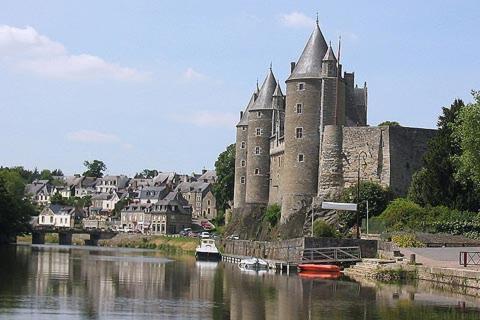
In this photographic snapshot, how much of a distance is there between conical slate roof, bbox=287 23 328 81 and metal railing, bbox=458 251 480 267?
77.1 ft

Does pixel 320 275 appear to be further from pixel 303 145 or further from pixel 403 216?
pixel 303 145

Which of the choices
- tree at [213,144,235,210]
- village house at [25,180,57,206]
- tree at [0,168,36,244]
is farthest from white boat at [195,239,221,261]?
village house at [25,180,57,206]

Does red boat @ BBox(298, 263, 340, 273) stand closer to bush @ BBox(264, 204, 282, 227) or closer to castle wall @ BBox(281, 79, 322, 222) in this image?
castle wall @ BBox(281, 79, 322, 222)

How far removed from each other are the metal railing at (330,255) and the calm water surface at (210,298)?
16.6 ft

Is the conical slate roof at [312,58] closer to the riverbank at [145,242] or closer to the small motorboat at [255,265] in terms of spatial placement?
the small motorboat at [255,265]

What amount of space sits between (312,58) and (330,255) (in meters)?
18.9

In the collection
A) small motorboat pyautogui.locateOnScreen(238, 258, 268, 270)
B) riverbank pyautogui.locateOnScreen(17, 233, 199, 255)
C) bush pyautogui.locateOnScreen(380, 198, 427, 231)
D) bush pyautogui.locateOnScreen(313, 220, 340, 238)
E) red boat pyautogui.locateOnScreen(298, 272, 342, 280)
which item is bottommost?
red boat pyautogui.locateOnScreen(298, 272, 342, 280)

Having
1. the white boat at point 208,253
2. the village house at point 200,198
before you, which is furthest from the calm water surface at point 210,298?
the village house at point 200,198

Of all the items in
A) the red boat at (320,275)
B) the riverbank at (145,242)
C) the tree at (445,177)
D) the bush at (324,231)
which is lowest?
the red boat at (320,275)

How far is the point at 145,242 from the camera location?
108m

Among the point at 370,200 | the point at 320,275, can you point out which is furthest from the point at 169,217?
the point at 320,275

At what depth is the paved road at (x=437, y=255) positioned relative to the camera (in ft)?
144

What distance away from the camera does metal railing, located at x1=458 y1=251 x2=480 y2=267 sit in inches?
1640

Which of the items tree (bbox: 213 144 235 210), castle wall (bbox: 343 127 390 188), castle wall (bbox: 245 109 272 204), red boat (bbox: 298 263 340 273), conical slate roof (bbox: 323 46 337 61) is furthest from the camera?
tree (bbox: 213 144 235 210)
